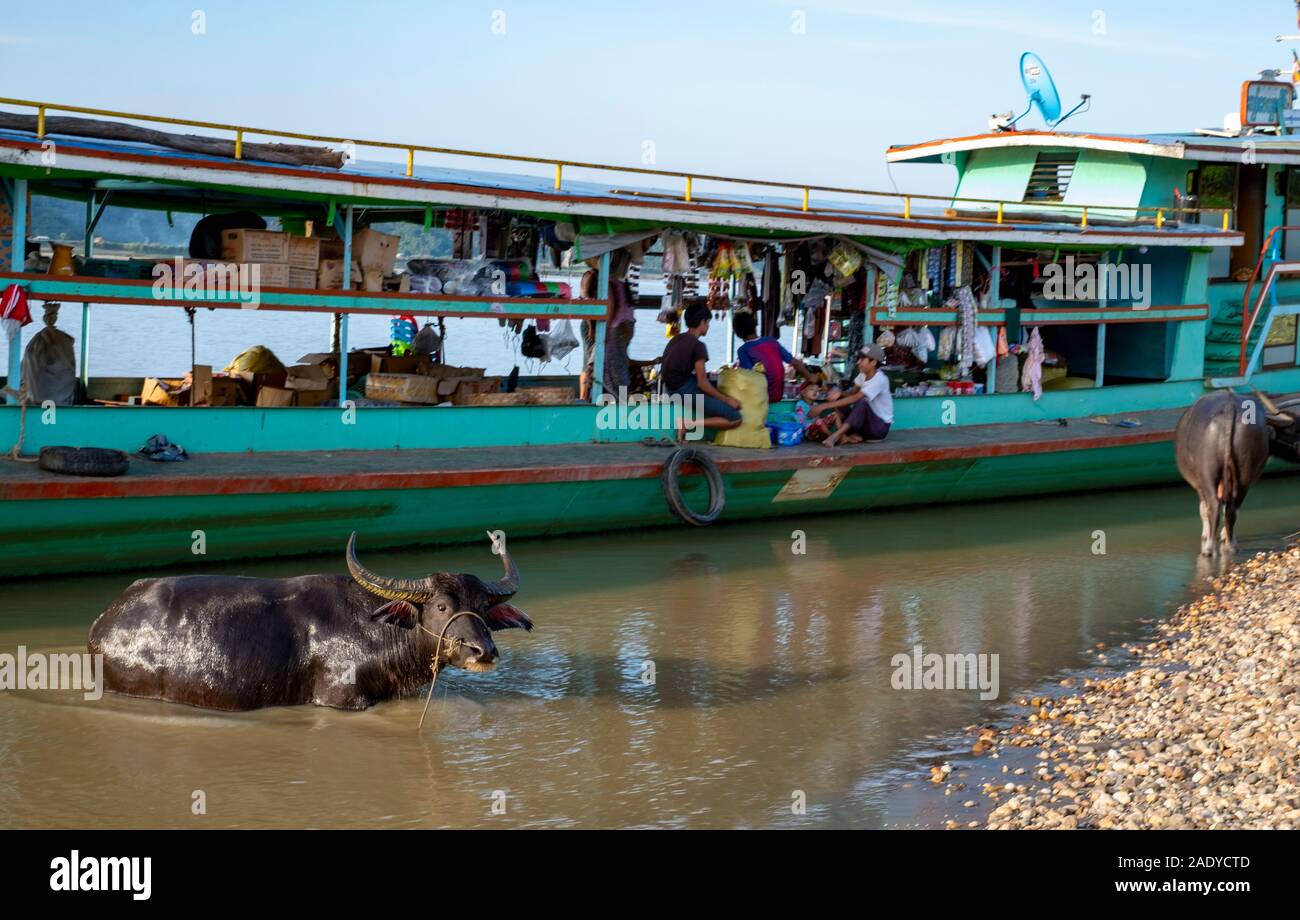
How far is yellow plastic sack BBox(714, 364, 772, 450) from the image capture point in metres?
12.9

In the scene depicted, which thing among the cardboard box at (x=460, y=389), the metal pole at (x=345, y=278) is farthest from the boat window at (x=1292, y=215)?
the metal pole at (x=345, y=278)

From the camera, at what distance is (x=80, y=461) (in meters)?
9.33

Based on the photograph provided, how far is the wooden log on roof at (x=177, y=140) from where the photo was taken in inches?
391

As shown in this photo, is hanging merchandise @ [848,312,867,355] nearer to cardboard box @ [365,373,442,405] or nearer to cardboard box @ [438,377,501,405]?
cardboard box @ [438,377,501,405]

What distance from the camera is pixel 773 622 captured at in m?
9.83

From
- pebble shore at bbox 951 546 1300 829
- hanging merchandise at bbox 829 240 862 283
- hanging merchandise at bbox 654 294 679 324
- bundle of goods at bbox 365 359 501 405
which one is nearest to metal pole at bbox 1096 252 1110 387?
hanging merchandise at bbox 829 240 862 283

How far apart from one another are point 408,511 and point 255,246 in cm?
229

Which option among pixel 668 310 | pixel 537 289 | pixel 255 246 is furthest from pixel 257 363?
pixel 668 310

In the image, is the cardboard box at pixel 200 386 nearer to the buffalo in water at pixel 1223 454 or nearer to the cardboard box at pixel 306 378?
the cardboard box at pixel 306 378

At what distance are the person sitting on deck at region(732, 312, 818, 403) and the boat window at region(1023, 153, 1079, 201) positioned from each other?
18.6ft

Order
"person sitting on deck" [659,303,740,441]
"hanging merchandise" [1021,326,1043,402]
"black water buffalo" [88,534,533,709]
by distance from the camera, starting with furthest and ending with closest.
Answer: "hanging merchandise" [1021,326,1043,402]
"person sitting on deck" [659,303,740,441]
"black water buffalo" [88,534,533,709]
